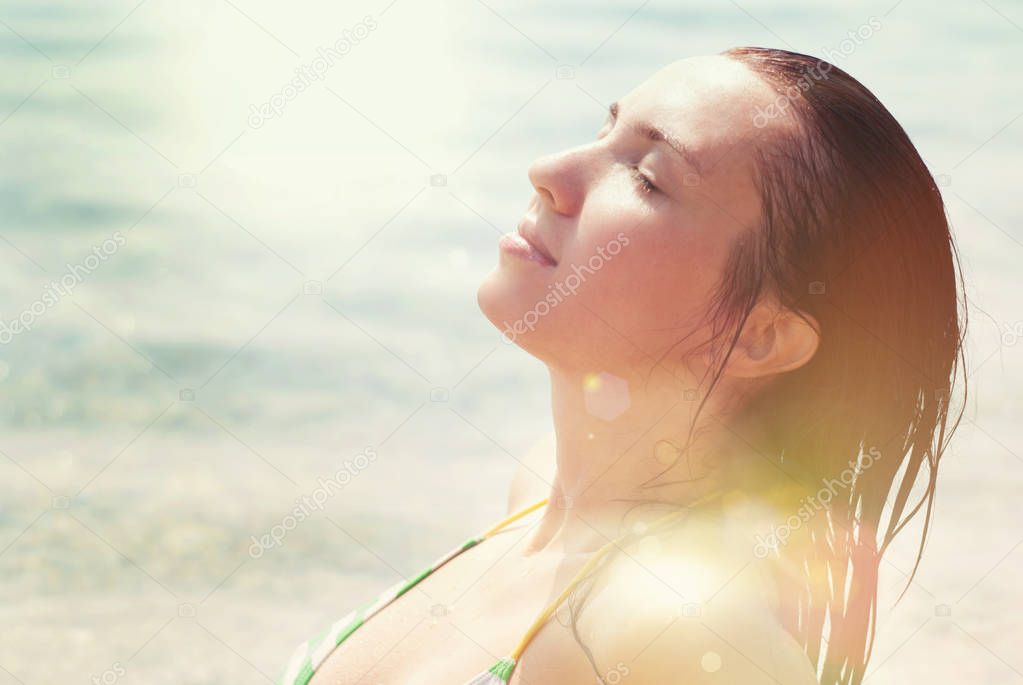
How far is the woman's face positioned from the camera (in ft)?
5.49

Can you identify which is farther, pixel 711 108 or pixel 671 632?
pixel 711 108

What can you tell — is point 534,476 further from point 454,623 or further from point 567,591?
point 567,591

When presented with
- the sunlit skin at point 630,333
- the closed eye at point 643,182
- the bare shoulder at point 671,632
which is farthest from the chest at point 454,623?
the closed eye at point 643,182

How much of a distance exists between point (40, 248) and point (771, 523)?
6.08 m

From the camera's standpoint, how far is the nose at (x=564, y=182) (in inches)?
68.6

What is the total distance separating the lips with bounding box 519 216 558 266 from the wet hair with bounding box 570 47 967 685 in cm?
24

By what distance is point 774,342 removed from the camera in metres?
1.70
